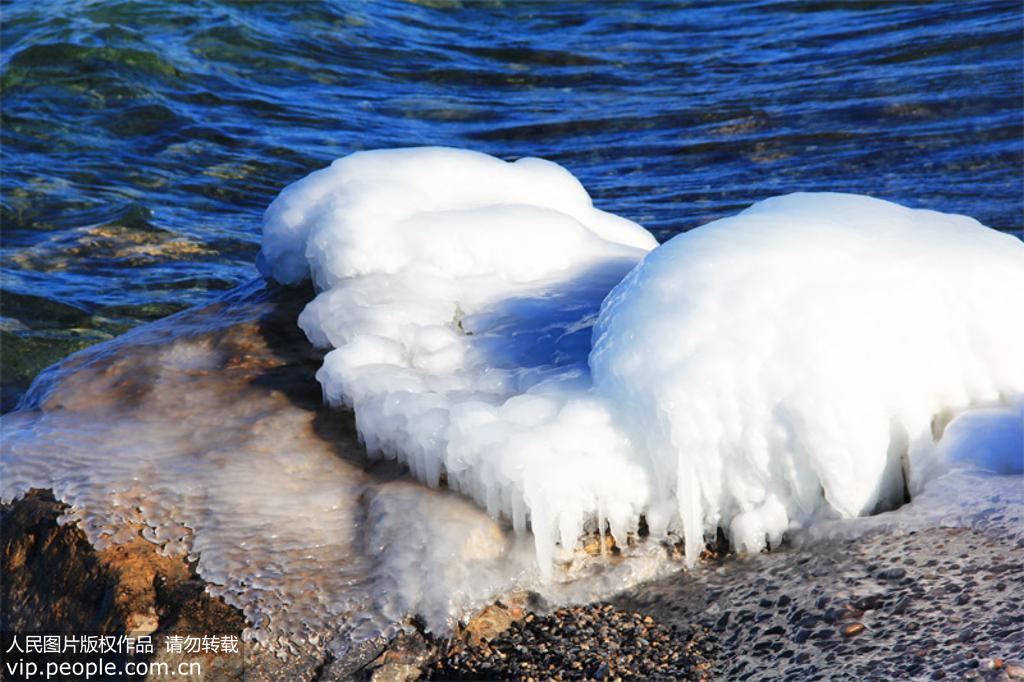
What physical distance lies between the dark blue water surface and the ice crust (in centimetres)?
256

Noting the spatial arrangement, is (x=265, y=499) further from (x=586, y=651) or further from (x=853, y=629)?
(x=853, y=629)

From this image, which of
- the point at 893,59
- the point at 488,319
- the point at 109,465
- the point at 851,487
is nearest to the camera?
the point at 851,487

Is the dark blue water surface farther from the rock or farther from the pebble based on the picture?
the rock

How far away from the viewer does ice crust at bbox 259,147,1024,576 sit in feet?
8.86

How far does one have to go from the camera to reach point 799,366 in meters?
2.71

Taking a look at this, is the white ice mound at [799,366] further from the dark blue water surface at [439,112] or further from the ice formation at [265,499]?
the dark blue water surface at [439,112]

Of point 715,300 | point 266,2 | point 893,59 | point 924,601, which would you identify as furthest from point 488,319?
point 266,2

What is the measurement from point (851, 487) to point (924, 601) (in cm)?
38

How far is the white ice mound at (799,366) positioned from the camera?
Answer: 2695 mm

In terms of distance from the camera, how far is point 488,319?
3.46m

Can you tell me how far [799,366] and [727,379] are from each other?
0.54 ft

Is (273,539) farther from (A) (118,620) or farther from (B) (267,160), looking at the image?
(B) (267,160)

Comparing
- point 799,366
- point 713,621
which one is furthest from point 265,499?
point 799,366

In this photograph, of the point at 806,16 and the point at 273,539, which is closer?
the point at 273,539
